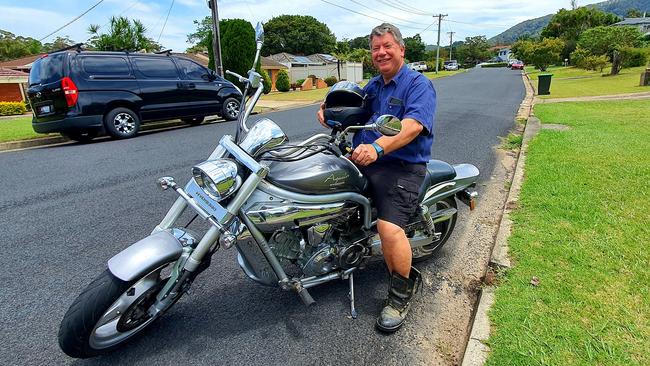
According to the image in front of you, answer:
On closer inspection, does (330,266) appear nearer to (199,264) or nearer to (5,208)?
(199,264)

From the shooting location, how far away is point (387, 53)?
2469 millimetres

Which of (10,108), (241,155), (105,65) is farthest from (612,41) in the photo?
(10,108)

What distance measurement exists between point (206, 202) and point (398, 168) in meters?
1.20

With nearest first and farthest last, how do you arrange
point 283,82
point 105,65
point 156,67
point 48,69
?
1. point 48,69
2. point 105,65
3. point 156,67
4. point 283,82

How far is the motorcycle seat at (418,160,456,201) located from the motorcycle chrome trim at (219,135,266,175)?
124 centimetres

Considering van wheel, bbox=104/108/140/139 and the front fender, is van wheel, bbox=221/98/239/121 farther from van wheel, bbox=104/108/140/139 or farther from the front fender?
the front fender

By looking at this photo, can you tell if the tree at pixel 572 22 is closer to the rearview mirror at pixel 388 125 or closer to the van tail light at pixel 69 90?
the van tail light at pixel 69 90

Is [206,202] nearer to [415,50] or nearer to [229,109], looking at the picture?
[229,109]

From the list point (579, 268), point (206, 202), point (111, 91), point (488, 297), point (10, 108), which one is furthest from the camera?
point (10, 108)

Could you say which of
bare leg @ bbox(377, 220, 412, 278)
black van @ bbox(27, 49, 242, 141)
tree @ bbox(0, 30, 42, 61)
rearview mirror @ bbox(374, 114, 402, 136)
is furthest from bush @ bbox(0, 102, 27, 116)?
tree @ bbox(0, 30, 42, 61)

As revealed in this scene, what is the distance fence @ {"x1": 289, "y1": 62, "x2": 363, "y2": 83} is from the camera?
39.0m

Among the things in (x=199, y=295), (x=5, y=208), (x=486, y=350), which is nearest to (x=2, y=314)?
A: (x=199, y=295)

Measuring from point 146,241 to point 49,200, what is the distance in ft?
11.8

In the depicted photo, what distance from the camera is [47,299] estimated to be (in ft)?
9.05
